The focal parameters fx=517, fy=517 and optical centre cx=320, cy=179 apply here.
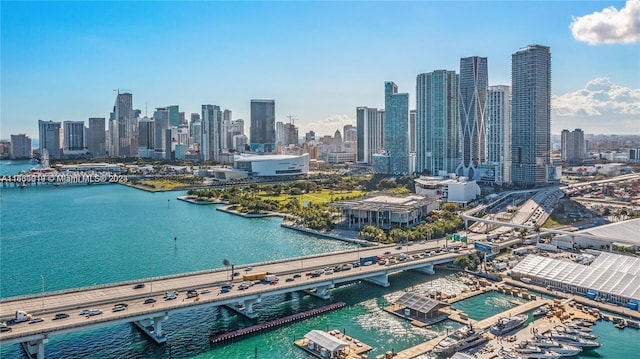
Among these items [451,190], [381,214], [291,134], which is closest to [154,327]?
[381,214]

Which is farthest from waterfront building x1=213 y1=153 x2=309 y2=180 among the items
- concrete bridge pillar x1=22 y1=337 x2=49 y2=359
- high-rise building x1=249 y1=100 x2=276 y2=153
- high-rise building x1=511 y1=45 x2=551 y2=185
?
concrete bridge pillar x1=22 y1=337 x2=49 y2=359

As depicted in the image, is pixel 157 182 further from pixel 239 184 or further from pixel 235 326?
pixel 235 326

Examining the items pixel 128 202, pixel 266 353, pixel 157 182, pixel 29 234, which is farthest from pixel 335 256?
pixel 157 182

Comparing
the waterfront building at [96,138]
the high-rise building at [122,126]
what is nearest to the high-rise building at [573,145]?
the high-rise building at [122,126]

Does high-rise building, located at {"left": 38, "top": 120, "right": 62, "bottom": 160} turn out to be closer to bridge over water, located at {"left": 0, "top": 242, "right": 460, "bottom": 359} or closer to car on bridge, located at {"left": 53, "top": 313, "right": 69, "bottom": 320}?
bridge over water, located at {"left": 0, "top": 242, "right": 460, "bottom": 359}

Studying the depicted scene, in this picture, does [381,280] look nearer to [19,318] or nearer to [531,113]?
[19,318]

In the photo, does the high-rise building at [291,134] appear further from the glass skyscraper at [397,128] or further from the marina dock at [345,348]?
A: the marina dock at [345,348]

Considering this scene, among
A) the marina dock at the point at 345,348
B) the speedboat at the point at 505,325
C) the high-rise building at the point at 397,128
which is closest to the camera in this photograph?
the marina dock at the point at 345,348
